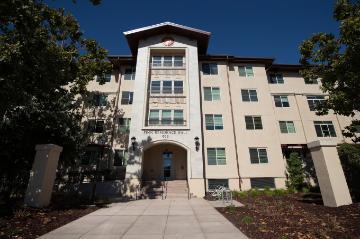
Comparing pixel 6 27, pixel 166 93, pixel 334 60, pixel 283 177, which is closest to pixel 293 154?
pixel 283 177

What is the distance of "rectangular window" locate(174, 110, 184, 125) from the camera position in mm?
21328

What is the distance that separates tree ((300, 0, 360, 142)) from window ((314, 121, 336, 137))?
9250 mm

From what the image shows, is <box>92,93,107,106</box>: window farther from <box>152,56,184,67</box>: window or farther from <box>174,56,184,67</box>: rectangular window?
<box>174,56,184,67</box>: rectangular window

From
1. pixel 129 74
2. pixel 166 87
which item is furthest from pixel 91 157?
pixel 166 87

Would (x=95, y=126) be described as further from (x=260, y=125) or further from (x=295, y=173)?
(x=295, y=173)

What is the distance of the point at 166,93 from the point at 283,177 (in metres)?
14.6

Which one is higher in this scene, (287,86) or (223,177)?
(287,86)

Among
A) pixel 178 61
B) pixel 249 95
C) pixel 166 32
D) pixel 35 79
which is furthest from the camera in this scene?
pixel 166 32

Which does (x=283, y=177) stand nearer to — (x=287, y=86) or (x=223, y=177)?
(x=223, y=177)

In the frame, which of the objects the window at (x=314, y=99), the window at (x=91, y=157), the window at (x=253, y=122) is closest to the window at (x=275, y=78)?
the window at (x=314, y=99)

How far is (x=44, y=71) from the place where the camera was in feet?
34.5

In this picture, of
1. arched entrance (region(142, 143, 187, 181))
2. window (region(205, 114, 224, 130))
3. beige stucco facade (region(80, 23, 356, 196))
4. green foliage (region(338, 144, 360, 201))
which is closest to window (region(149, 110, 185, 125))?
beige stucco facade (region(80, 23, 356, 196))

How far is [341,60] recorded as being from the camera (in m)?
12.4

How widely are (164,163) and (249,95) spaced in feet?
40.4
